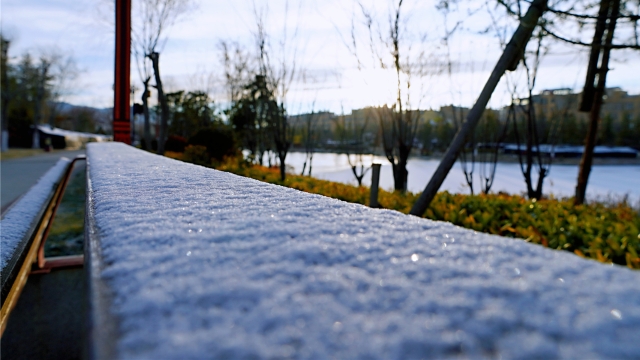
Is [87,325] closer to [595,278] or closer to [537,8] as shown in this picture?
[595,278]

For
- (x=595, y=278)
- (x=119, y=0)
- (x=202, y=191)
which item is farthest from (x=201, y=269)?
(x=119, y=0)

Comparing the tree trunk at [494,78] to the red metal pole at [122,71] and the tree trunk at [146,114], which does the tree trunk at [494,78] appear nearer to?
the red metal pole at [122,71]

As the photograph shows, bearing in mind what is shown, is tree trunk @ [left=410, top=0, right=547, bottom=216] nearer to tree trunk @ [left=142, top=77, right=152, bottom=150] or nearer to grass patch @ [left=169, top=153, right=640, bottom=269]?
grass patch @ [left=169, top=153, right=640, bottom=269]

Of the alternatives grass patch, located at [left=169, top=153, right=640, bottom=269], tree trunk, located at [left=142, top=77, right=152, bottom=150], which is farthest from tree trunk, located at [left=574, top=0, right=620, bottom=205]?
tree trunk, located at [left=142, top=77, right=152, bottom=150]

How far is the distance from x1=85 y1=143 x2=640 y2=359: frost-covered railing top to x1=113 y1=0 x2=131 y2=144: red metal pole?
1006cm

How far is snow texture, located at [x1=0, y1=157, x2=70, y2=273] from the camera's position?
4.35 feet

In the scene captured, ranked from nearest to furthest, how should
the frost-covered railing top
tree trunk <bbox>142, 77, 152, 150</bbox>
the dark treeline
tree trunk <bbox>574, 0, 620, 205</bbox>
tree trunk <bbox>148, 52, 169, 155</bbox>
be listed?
the frost-covered railing top → tree trunk <bbox>574, 0, 620, 205</bbox> → tree trunk <bbox>148, 52, 169, 155</bbox> → tree trunk <bbox>142, 77, 152, 150</bbox> → the dark treeline

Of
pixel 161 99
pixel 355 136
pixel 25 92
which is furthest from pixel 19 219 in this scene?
pixel 25 92

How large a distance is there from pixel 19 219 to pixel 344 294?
184 centimetres

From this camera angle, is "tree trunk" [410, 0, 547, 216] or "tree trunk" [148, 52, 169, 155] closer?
"tree trunk" [410, 0, 547, 216]

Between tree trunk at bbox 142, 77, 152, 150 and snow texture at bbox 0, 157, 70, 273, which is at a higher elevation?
tree trunk at bbox 142, 77, 152, 150

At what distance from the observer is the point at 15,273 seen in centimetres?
132

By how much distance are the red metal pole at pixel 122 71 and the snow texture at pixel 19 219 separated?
7.52 metres

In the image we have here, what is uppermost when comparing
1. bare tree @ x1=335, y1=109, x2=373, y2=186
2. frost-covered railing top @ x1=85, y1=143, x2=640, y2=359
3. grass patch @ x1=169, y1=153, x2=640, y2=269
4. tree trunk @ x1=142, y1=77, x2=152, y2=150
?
tree trunk @ x1=142, y1=77, x2=152, y2=150
